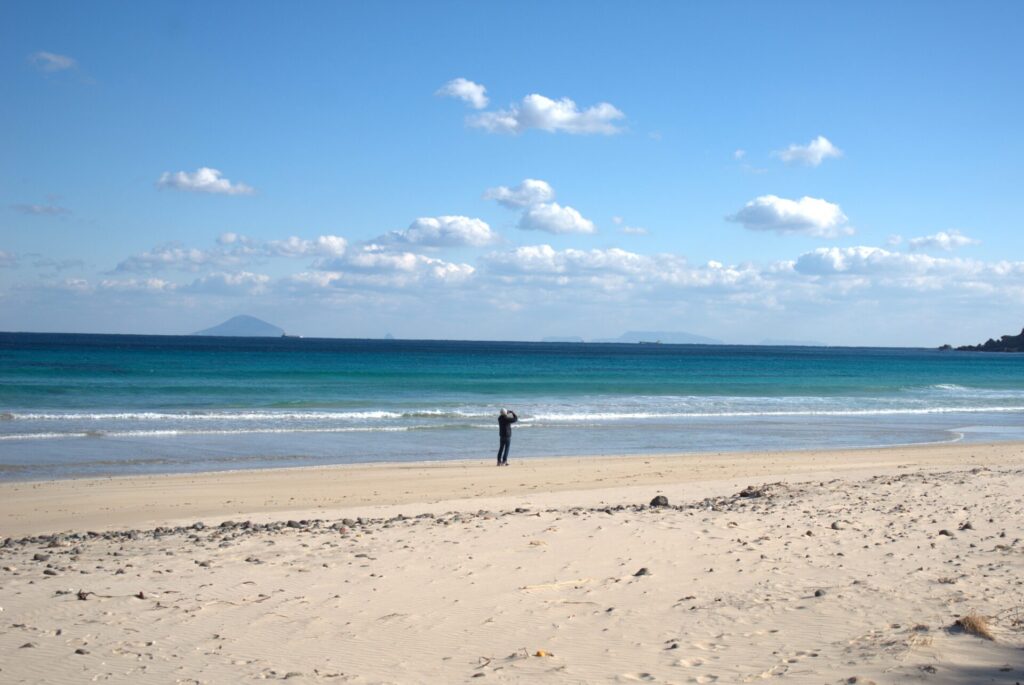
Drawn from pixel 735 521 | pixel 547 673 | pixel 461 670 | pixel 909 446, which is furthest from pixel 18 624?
pixel 909 446

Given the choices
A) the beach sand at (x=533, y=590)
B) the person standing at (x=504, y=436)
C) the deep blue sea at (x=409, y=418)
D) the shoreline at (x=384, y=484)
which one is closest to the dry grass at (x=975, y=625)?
the beach sand at (x=533, y=590)

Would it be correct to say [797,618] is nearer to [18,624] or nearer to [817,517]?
[817,517]

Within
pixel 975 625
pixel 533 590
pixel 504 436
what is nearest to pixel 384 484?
pixel 504 436

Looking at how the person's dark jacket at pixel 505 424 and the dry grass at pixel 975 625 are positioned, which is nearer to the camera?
the dry grass at pixel 975 625

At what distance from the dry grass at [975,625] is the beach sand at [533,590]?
66 millimetres

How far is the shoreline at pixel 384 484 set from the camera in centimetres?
1328

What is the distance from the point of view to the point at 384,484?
16562 mm

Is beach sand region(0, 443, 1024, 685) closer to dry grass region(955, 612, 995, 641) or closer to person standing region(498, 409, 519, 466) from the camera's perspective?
dry grass region(955, 612, 995, 641)

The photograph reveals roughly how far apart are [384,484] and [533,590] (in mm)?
9476

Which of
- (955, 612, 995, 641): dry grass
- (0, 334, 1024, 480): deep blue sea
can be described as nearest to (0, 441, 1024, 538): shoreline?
(0, 334, 1024, 480): deep blue sea

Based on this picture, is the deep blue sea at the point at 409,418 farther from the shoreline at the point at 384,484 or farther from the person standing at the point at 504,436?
the shoreline at the point at 384,484

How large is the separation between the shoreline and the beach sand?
0.28 metres

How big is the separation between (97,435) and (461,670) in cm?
2183

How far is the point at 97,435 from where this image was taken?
80.6 ft
